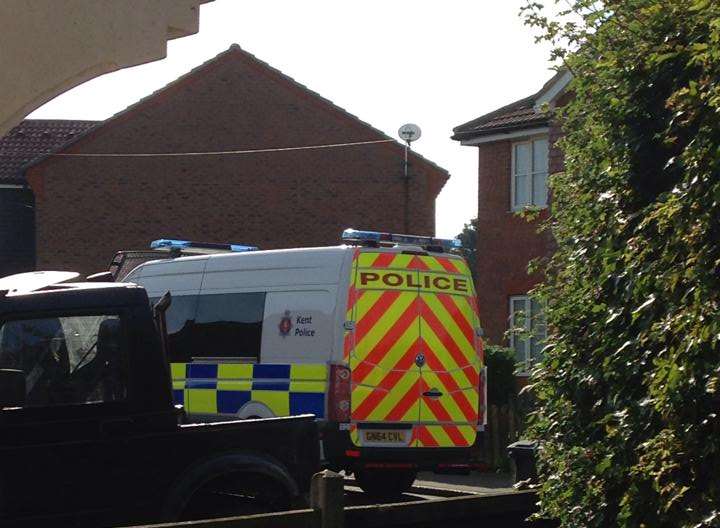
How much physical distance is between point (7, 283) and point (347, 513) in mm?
3380

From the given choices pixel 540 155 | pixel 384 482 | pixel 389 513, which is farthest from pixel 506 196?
pixel 389 513

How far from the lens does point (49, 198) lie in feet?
126

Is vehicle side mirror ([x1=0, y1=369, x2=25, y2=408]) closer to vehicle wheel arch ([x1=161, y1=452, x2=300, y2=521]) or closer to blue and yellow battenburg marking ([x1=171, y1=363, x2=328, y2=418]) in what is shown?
vehicle wheel arch ([x1=161, y1=452, x2=300, y2=521])

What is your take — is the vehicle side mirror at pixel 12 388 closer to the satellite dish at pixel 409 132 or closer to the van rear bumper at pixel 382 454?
the van rear bumper at pixel 382 454

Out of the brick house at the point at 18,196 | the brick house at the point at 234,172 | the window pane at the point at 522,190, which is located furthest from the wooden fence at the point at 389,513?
the brick house at the point at 18,196

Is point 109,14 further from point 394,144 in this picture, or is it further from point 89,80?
point 394,144

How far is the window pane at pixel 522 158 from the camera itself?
27453 millimetres

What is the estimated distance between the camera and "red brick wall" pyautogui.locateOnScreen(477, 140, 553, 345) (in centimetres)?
2775

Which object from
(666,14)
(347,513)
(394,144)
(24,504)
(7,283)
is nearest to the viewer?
(666,14)

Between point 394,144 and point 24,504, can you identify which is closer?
point 24,504

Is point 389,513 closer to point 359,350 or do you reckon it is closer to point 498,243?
point 359,350

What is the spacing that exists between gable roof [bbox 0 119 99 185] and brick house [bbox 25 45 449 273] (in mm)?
2388

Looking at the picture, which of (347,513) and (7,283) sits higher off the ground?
(7,283)

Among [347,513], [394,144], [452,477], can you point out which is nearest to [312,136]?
[394,144]
